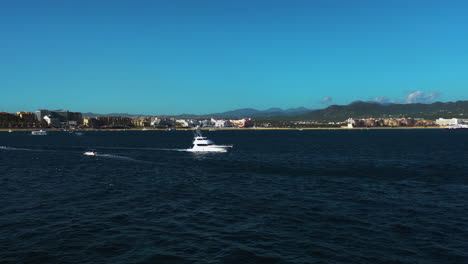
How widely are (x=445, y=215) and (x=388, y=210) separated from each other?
4818mm

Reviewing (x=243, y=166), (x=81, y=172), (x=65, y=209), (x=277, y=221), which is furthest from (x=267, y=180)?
(x=81, y=172)

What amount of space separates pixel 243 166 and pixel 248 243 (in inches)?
1796

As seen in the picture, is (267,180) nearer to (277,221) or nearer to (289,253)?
(277,221)

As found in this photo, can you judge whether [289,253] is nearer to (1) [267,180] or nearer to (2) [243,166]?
(1) [267,180]

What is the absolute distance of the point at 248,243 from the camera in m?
24.7

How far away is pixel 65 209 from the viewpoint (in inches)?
1342

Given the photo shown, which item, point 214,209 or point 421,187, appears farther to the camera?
point 421,187

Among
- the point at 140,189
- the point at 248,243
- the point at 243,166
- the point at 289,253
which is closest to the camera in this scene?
the point at 289,253

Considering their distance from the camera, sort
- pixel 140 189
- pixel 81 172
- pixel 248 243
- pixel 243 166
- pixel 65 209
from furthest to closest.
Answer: pixel 243 166 → pixel 81 172 → pixel 140 189 → pixel 65 209 → pixel 248 243

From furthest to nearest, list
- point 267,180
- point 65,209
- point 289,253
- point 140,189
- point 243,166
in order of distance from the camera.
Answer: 1. point 243,166
2. point 267,180
3. point 140,189
4. point 65,209
5. point 289,253

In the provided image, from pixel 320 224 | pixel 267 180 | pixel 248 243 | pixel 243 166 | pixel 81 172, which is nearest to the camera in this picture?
pixel 248 243

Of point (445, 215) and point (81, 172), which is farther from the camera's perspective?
point (81, 172)

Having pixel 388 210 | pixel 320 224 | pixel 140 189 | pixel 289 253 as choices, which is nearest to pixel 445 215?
pixel 388 210

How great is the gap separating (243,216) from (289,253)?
30.5 ft
